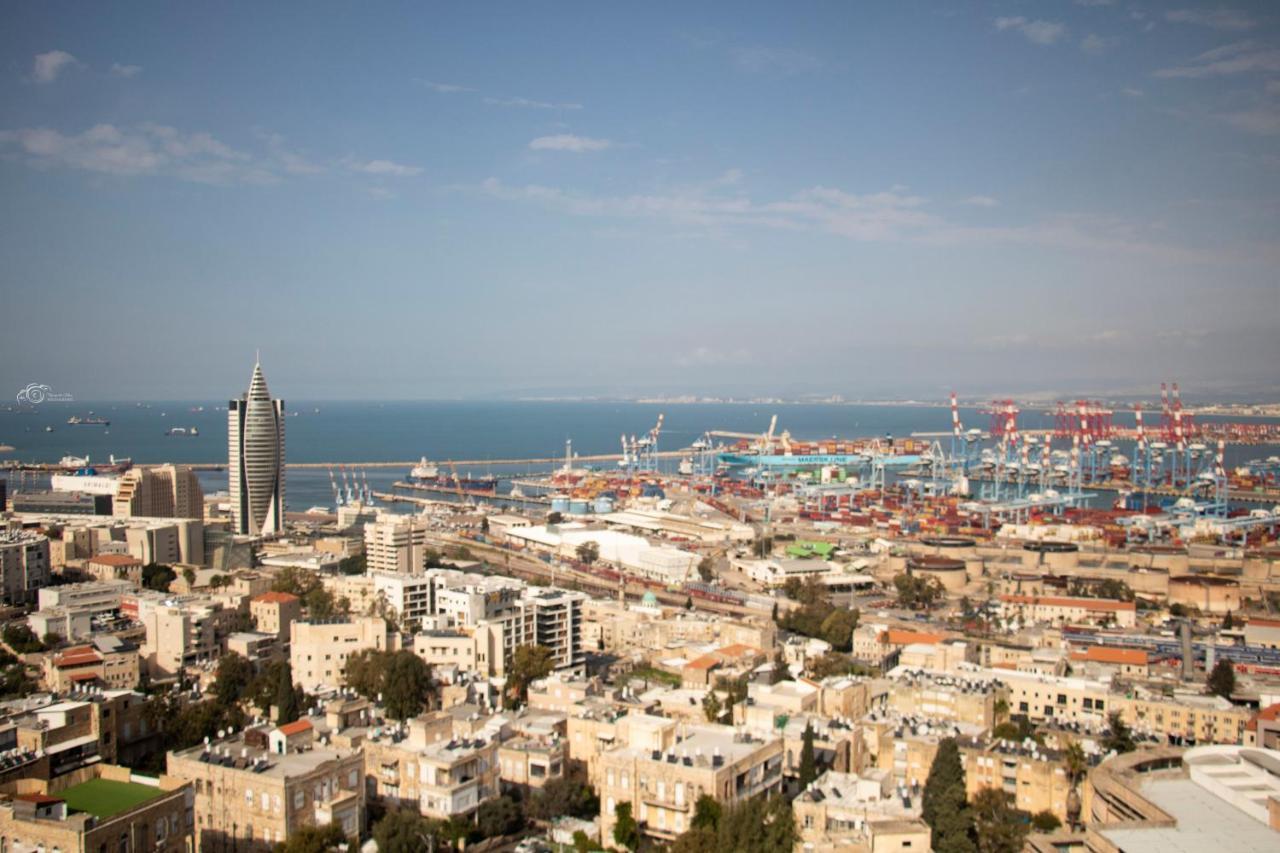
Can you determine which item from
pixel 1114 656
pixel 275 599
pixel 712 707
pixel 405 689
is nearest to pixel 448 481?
pixel 275 599

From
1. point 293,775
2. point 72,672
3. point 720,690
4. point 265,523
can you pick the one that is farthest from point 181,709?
point 265,523

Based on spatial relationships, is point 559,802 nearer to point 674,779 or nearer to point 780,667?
point 674,779

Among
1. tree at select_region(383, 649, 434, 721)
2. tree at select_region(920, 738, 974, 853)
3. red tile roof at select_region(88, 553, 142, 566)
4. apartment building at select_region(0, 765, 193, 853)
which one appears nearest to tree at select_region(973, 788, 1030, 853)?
tree at select_region(920, 738, 974, 853)

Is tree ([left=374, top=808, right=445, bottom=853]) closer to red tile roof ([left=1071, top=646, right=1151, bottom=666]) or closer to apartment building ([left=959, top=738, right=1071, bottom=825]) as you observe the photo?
apartment building ([left=959, top=738, right=1071, bottom=825])

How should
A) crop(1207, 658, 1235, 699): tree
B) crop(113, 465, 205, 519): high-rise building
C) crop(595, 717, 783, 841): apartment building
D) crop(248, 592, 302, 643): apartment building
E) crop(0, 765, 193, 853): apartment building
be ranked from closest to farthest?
1. crop(0, 765, 193, 853): apartment building
2. crop(595, 717, 783, 841): apartment building
3. crop(1207, 658, 1235, 699): tree
4. crop(248, 592, 302, 643): apartment building
5. crop(113, 465, 205, 519): high-rise building

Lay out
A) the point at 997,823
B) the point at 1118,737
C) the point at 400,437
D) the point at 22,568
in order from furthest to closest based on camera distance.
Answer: the point at 400,437 < the point at 22,568 < the point at 1118,737 < the point at 997,823

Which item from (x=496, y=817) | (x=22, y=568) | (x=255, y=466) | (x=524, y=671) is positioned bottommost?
(x=496, y=817)
